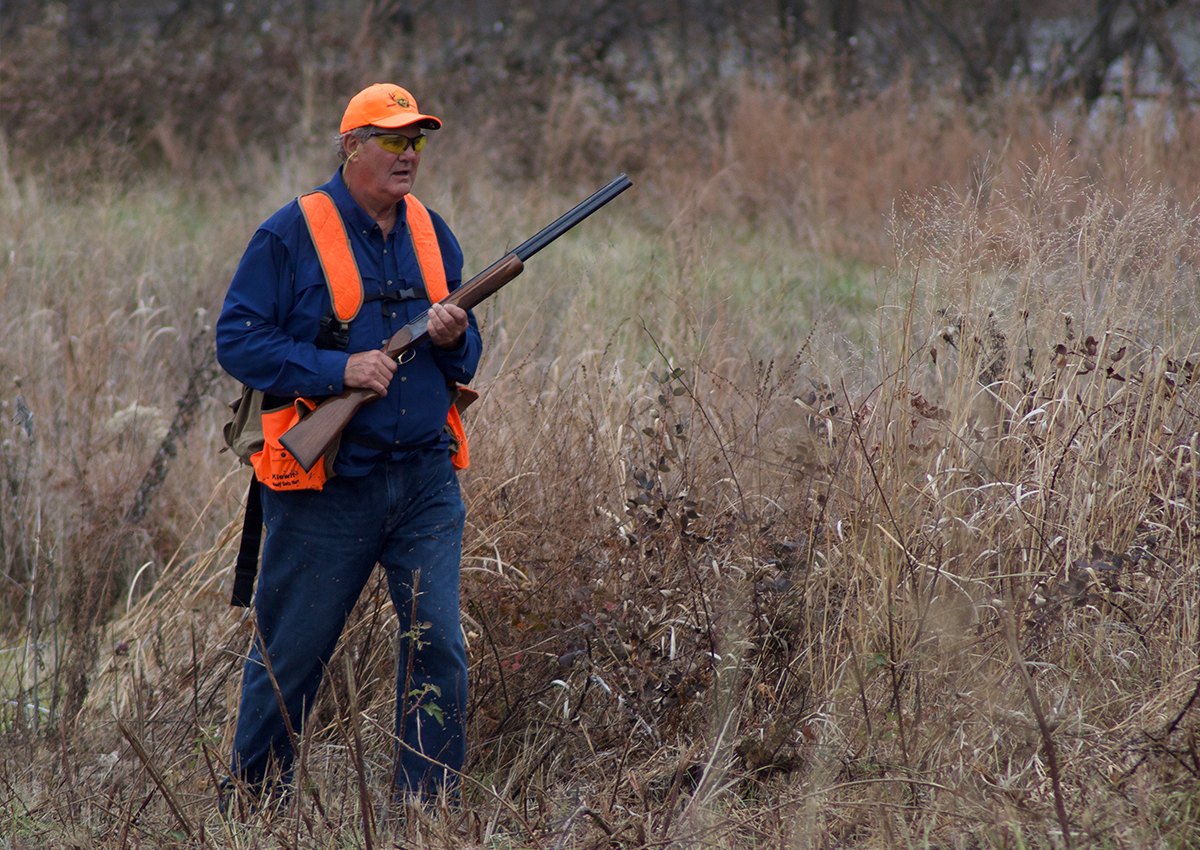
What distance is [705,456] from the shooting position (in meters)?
4.43

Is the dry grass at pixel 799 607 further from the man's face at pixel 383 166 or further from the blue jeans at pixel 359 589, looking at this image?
the man's face at pixel 383 166

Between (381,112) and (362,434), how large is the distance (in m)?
0.94

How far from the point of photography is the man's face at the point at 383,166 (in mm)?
3307

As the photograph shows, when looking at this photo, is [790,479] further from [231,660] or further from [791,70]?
[791,70]

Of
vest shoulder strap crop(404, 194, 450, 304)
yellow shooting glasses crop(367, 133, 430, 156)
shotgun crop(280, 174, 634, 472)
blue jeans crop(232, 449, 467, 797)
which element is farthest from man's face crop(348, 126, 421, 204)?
blue jeans crop(232, 449, 467, 797)

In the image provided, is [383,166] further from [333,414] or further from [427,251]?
[333,414]

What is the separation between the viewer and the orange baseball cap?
3.29 meters

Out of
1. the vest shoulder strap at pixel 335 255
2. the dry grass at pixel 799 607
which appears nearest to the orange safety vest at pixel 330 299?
the vest shoulder strap at pixel 335 255

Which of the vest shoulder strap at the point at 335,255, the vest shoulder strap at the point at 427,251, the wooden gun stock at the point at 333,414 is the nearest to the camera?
the wooden gun stock at the point at 333,414

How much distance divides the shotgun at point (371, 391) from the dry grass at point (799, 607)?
703mm

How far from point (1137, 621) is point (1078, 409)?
691mm

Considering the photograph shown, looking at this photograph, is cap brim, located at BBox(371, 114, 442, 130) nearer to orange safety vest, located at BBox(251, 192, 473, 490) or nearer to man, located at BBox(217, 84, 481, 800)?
man, located at BBox(217, 84, 481, 800)

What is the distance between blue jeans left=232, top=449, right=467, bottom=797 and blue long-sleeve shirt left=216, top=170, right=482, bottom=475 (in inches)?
5.1

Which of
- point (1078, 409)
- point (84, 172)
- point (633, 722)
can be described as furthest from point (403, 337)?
point (84, 172)
